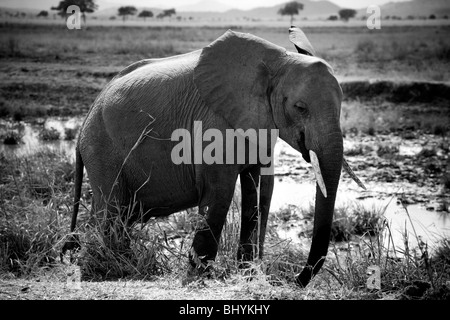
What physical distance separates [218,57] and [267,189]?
1213 millimetres

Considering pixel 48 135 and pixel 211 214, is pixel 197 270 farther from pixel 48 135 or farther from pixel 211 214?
pixel 48 135

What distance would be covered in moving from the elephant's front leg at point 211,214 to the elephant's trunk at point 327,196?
0.83 meters

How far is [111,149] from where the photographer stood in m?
5.36

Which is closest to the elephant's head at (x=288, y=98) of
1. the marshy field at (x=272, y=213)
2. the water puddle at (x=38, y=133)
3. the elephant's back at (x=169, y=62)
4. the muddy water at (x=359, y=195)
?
the elephant's back at (x=169, y=62)

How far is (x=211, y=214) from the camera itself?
4793mm

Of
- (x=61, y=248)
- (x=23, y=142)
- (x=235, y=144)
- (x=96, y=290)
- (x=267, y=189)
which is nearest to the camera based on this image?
(x=96, y=290)

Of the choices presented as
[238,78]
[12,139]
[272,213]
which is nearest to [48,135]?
[12,139]

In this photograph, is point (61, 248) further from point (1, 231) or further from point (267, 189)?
point (267, 189)

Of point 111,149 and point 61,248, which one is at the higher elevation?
point 111,149

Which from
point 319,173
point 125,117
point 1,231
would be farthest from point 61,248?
point 319,173

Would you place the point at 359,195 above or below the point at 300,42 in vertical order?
below

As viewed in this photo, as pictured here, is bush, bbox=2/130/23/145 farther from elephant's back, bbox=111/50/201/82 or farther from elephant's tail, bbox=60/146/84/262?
elephant's back, bbox=111/50/201/82

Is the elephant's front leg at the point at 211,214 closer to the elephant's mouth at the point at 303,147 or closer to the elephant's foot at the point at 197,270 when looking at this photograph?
the elephant's foot at the point at 197,270

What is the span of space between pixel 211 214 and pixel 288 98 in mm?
1124
